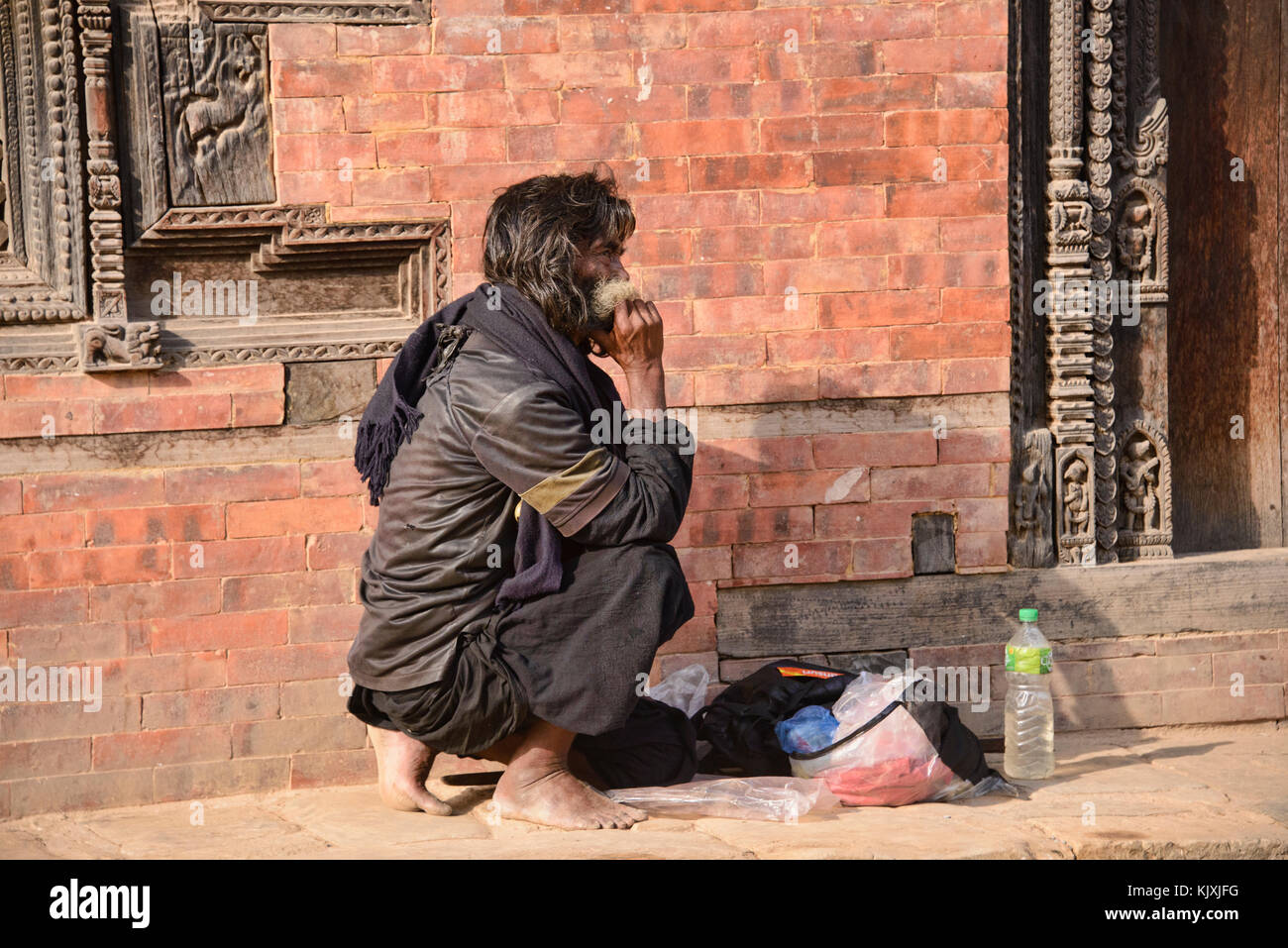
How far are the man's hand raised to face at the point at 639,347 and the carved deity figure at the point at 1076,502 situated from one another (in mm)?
1693

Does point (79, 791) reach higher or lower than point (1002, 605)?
lower

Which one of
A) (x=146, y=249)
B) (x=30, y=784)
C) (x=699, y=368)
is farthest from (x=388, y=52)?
(x=30, y=784)

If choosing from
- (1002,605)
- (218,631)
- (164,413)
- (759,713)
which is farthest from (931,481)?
(164,413)

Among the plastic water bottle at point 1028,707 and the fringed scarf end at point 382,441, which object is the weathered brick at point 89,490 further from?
the plastic water bottle at point 1028,707

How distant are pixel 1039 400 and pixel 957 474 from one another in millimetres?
463

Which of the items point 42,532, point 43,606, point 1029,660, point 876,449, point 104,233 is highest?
point 104,233

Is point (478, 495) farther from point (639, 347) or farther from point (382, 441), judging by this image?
point (639, 347)

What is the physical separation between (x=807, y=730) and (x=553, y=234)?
1531 mm

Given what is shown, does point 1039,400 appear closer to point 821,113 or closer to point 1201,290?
point 1201,290

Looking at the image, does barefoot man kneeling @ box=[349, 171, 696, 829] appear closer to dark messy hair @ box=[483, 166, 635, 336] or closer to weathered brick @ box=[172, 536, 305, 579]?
dark messy hair @ box=[483, 166, 635, 336]

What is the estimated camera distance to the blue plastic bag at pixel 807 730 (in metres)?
3.64

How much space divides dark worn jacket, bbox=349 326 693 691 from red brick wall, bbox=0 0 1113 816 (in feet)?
2.28

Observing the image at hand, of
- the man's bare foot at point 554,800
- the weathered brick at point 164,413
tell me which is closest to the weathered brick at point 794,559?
the man's bare foot at point 554,800

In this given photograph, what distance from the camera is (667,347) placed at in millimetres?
4129
